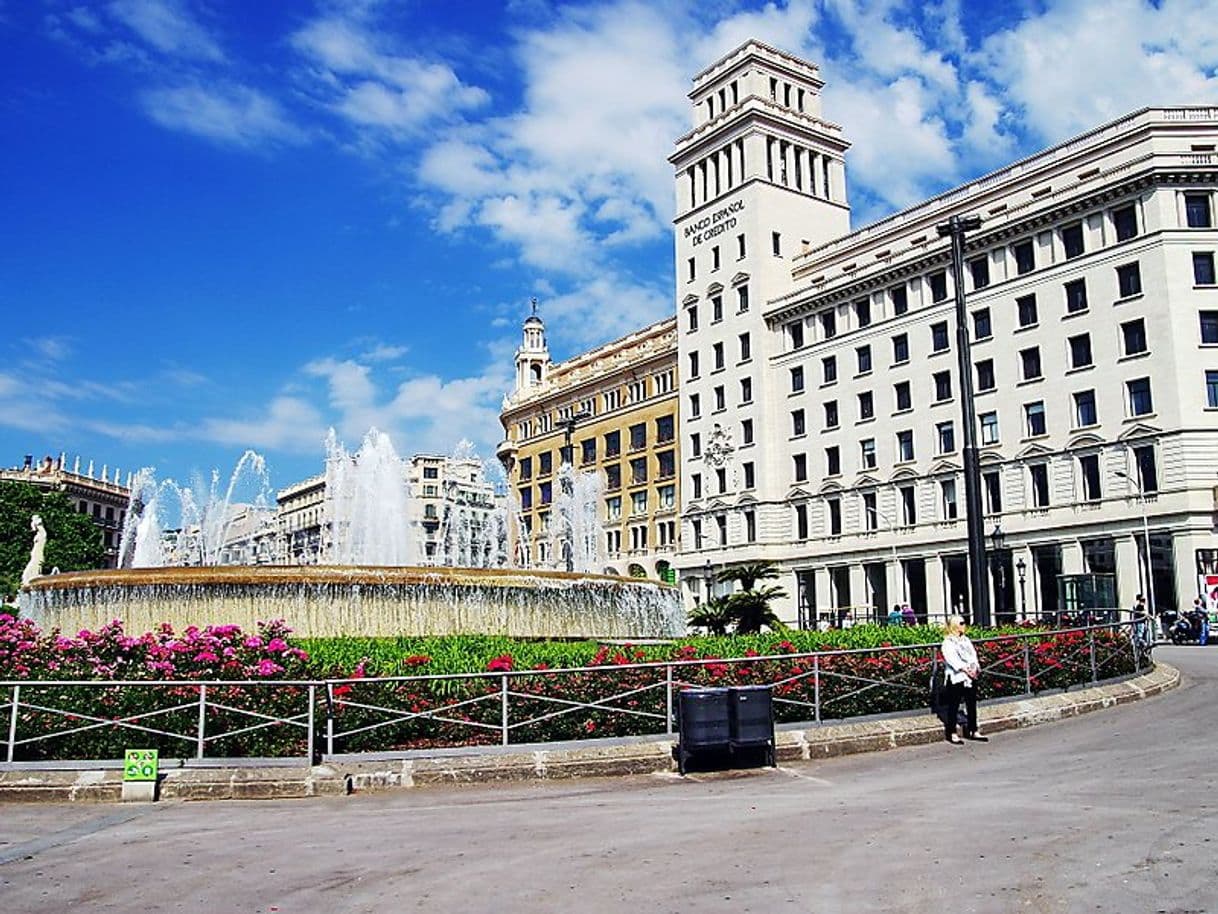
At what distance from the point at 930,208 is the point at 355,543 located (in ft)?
126

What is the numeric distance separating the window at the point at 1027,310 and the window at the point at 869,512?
491 inches

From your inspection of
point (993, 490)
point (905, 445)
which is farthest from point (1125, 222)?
point (905, 445)

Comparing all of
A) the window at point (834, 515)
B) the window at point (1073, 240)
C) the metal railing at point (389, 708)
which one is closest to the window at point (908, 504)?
the window at point (834, 515)

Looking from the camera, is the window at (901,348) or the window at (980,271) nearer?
the window at (980,271)

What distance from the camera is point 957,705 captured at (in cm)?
1368

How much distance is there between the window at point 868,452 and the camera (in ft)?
197

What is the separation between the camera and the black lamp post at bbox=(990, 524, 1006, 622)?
169 ft

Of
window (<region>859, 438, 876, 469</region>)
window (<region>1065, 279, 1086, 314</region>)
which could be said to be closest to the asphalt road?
window (<region>1065, 279, 1086, 314</region>)

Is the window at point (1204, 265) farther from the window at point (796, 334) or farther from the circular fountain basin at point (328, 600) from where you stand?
the circular fountain basin at point (328, 600)

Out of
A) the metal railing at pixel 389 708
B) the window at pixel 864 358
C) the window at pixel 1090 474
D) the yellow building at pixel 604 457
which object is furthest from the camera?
the yellow building at pixel 604 457

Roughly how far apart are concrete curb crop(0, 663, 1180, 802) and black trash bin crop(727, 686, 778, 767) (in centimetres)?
76

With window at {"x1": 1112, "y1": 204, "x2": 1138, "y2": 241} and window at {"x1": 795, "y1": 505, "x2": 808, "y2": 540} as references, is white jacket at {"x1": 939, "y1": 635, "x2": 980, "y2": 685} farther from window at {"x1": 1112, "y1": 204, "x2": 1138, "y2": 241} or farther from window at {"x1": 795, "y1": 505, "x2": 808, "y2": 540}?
window at {"x1": 795, "y1": 505, "x2": 808, "y2": 540}

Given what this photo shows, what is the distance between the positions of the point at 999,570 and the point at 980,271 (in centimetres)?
1514

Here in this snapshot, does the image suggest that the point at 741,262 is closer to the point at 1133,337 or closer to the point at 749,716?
the point at 1133,337
